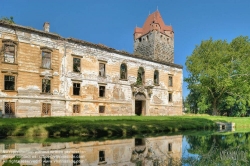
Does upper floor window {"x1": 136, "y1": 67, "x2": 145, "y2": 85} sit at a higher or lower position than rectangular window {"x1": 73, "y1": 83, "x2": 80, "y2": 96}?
higher

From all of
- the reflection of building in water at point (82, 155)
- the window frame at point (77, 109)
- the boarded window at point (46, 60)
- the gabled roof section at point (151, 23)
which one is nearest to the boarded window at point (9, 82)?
the boarded window at point (46, 60)

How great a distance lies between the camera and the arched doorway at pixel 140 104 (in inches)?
1251

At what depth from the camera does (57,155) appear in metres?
8.20

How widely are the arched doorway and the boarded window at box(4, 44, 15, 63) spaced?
640 inches

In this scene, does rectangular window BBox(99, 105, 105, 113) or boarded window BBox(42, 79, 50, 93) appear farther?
rectangular window BBox(99, 105, 105, 113)

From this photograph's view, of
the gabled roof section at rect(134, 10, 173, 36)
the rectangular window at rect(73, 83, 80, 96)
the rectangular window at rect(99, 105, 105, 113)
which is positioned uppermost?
the gabled roof section at rect(134, 10, 173, 36)

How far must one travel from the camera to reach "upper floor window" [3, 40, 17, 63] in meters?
21.2

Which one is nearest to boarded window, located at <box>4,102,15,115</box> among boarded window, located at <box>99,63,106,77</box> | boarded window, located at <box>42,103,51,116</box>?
boarded window, located at <box>42,103,51,116</box>

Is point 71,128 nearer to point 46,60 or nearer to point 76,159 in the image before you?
point 76,159

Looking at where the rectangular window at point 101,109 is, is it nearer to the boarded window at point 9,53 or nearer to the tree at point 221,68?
the boarded window at point 9,53

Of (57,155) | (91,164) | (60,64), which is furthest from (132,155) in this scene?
(60,64)

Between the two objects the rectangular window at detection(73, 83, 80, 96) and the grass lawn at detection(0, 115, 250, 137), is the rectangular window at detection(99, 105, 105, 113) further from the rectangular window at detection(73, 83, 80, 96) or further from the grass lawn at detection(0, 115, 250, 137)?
the grass lawn at detection(0, 115, 250, 137)

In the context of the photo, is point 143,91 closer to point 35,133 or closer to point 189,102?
point 35,133

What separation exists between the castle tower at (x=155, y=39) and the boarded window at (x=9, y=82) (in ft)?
116
